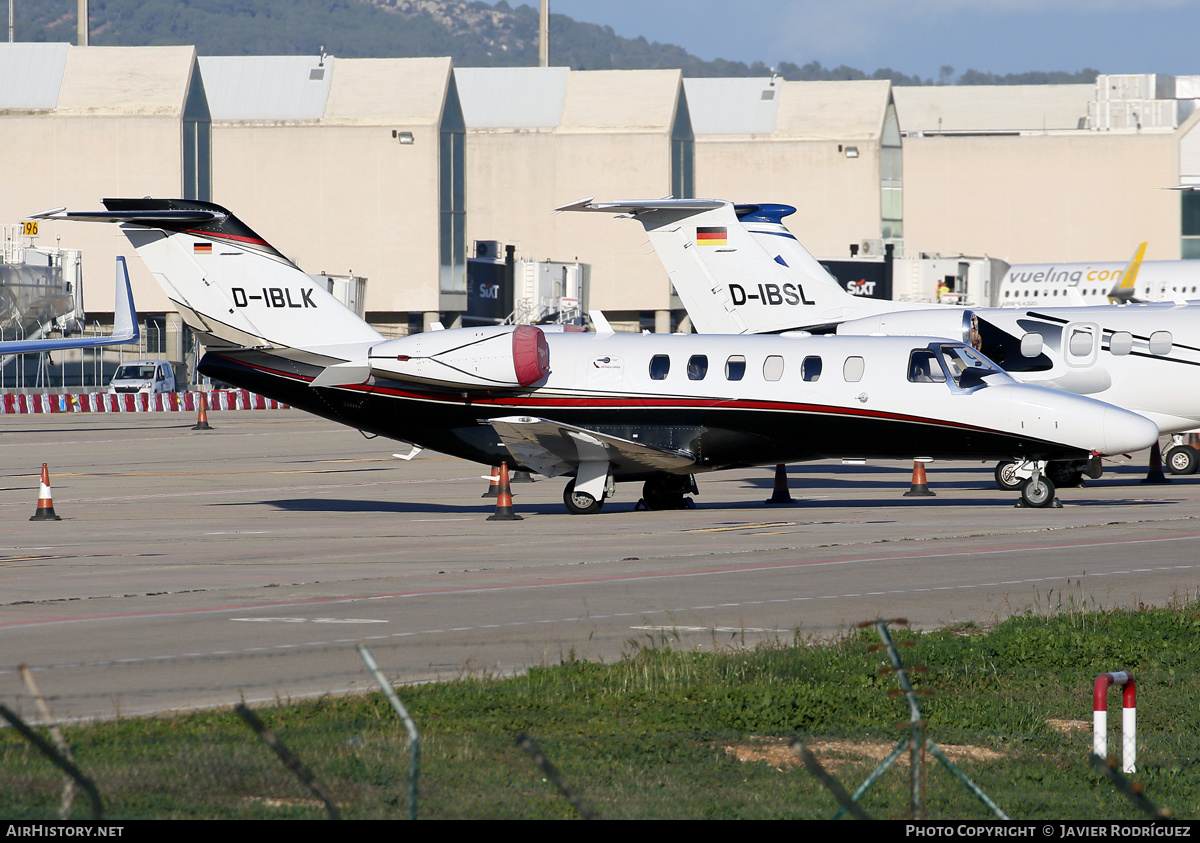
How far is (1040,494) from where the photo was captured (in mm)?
25219

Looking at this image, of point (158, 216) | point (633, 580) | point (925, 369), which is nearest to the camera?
point (633, 580)

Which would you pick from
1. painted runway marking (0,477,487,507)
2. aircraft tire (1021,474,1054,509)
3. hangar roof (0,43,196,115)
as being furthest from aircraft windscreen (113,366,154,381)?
aircraft tire (1021,474,1054,509)

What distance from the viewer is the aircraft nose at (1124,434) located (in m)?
23.7

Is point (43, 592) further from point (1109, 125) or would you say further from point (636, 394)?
point (1109, 125)

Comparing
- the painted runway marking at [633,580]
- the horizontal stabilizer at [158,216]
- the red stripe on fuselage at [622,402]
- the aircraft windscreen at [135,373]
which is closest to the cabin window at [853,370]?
the red stripe on fuselage at [622,402]

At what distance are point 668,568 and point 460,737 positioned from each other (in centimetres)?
892

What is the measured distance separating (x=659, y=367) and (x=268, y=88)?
6599cm

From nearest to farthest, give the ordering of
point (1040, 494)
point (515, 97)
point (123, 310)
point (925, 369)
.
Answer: point (925, 369) → point (1040, 494) → point (123, 310) → point (515, 97)

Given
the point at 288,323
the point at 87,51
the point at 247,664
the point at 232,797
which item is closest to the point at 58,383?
the point at 87,51

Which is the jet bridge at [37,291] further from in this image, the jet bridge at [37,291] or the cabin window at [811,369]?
the cabin window at [811,369]

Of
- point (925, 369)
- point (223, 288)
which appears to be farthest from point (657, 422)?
point (223, 288)

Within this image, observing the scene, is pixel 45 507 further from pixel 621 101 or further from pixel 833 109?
pixel 833 109

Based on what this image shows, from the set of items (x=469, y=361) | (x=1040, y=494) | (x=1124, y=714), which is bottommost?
(x=1040, y=494)

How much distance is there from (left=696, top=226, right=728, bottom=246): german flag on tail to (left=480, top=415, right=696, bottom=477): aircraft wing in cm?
741
